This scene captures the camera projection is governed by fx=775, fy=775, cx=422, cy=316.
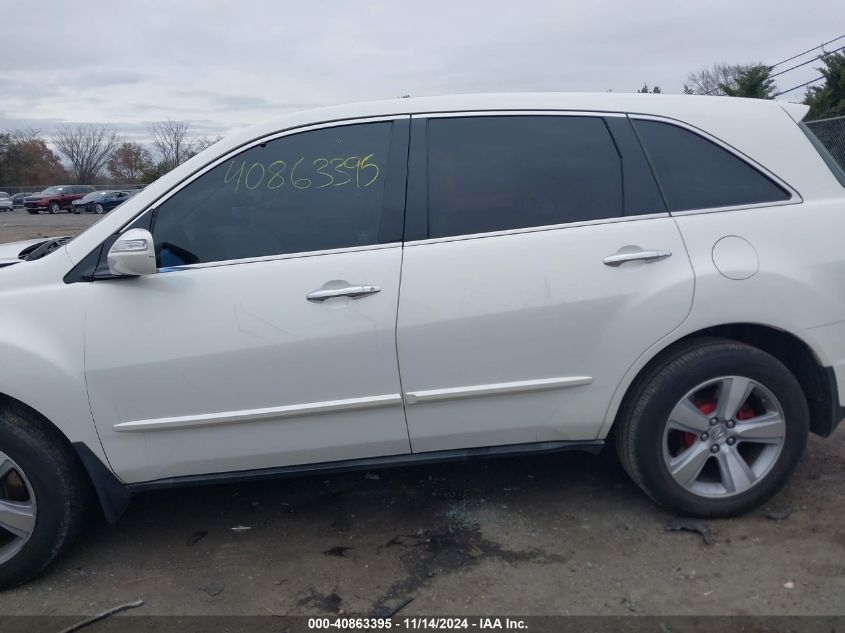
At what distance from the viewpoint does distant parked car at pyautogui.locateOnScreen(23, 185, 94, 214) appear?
41506 millimetres

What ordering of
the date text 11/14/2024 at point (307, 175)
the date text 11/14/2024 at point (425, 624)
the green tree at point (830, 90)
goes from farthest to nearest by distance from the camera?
the green tree at point (830, 90) < the date text 11/14/2024 at point (307, 175) < the date text 11/14/2024 at point (425, 624)

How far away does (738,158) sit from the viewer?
133 inches

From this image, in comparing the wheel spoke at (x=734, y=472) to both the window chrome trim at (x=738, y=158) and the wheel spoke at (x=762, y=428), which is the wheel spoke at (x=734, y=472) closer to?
A: the wheel spoke at (x=762, y=428)

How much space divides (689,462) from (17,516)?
281cm

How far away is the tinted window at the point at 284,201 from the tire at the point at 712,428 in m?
1.39

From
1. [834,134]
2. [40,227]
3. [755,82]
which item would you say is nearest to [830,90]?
[755,82]

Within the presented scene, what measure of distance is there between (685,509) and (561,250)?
129cm

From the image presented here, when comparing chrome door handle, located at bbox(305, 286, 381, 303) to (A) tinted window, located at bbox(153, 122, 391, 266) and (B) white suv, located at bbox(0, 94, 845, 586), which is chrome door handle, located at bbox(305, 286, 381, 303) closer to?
(B) white suv, located at bbox(0, 94, 845, 586)

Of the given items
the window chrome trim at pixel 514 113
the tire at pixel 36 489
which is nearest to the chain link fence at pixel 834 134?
the window chrome trim at pixel 514 113

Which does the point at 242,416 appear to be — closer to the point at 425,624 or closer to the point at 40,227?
the point at 425,624

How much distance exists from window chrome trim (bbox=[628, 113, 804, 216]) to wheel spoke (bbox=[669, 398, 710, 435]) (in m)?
0.82

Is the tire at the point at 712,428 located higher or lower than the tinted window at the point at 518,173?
lower

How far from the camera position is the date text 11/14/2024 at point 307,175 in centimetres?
329

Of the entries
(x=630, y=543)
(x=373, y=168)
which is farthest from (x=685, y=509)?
(x=373, y=168)
